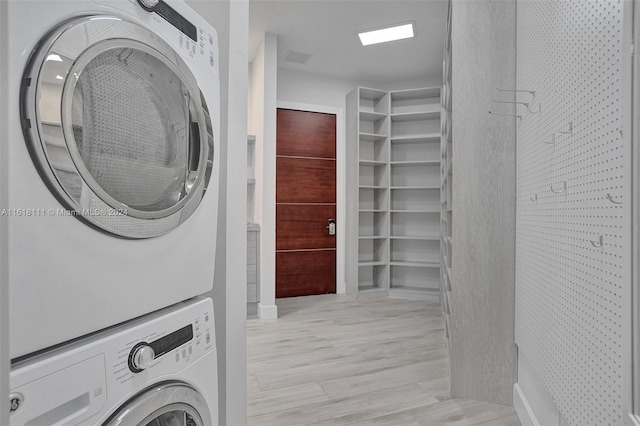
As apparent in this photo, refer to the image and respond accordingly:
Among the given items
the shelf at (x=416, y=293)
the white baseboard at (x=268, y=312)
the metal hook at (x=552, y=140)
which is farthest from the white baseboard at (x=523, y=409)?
the shelf at (x=416, y=293)

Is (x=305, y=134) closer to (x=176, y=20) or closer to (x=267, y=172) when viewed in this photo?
(x=267, y=172)

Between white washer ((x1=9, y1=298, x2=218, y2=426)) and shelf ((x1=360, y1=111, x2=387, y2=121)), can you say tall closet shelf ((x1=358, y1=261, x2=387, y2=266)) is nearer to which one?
shelf ((x1=360, y1=111, x2=387, y2=121))

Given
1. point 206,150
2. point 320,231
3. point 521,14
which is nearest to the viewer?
point 206,150

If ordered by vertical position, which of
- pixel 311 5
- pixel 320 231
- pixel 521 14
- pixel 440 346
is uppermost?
pixel 311 5

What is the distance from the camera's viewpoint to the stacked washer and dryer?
60 centimetres

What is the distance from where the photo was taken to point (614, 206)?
93 centimetres

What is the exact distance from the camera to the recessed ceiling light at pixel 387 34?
3.51 metres

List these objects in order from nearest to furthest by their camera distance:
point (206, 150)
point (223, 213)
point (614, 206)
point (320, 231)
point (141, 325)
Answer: point (141, 325) < point (614, 206) < point (206, 150) < point (223, 213) < point (320, 231)

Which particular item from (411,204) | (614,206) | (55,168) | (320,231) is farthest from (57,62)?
(411,204)

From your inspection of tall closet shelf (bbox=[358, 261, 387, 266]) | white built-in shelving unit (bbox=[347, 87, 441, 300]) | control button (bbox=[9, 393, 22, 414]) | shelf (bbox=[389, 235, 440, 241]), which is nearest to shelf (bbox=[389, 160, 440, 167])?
white built-in shelving unit (bbox=[347, 87, 441, 300])

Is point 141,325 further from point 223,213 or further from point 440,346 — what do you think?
point 440,346

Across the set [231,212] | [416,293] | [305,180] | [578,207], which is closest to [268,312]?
[305,180]

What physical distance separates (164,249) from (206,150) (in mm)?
304

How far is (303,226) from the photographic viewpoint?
15.0 ft
